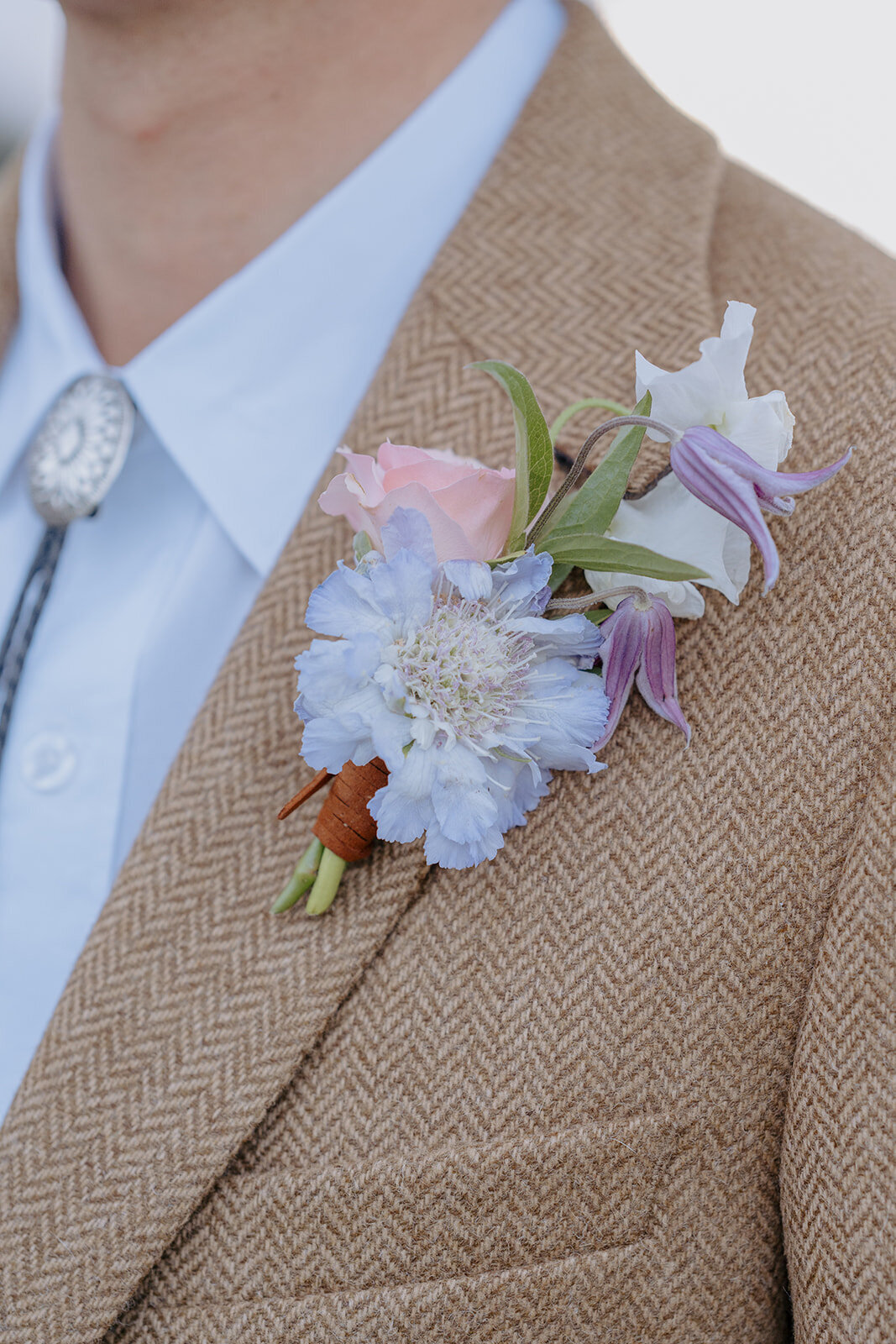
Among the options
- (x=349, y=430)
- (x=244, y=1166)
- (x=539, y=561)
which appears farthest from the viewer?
(x=349, y=430)

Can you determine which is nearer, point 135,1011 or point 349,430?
point 135,1011

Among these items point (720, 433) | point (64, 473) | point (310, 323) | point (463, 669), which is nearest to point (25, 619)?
point (64, 473)

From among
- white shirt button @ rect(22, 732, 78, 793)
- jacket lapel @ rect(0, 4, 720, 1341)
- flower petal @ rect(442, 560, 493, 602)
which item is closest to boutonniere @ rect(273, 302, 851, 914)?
flower petal @ rect(442, 560, 493, 602)

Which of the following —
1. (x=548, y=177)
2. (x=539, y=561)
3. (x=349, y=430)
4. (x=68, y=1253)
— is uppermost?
(x=548, y=177)

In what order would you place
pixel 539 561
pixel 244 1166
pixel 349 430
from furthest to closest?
1. pixel 349 430
2. pixel 244 1166
3. pixel 539 561

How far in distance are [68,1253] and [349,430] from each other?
2.22 ft

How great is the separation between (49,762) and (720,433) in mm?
691

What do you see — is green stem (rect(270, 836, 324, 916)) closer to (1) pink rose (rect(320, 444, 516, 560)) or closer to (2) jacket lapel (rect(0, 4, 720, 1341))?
(2) jacket lapel (rect(0, 4, 720, 1341))

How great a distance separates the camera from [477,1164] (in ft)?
2.26

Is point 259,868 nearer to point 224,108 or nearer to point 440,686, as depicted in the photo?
point 440,686

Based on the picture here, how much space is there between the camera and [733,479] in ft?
1.89

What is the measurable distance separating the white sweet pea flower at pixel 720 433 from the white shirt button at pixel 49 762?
55 cm

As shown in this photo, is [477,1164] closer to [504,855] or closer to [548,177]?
[504,855]

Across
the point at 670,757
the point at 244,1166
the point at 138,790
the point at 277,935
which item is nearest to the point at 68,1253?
the point at 244,1166
